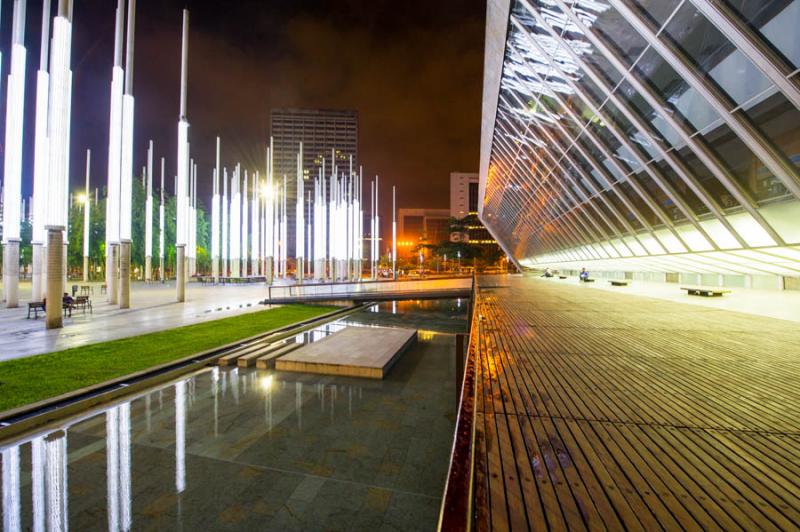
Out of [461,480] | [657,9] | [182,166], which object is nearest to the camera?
[461,480]

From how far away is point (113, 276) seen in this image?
20453mm

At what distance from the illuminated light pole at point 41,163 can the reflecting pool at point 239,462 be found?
42.2 feet

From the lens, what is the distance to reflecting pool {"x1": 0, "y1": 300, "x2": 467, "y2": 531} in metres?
3.73

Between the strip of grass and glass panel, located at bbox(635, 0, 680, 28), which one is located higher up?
glass panel, located at bbox(635, 0, 680, 28)

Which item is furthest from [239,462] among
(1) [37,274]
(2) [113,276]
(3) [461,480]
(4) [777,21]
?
(1) [37,274]

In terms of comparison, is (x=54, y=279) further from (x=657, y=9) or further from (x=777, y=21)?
(x=777, y=21)

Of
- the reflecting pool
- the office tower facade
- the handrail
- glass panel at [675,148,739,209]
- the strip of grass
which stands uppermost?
the office tower facade

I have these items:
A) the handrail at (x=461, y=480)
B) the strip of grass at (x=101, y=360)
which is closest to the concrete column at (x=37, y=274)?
the strip of grass at (x=101, y=360)

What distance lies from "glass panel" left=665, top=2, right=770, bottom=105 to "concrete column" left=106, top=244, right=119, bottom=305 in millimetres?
24622

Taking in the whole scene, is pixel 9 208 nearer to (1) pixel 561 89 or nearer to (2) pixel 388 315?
(2) pixel 388 315

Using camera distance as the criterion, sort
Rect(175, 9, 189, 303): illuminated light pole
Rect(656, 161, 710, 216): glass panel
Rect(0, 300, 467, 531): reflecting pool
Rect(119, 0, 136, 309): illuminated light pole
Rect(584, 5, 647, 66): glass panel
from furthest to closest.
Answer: Rect(175, 9, 189, 303): illuminated light pole, Rect(119, 0, 136, 309): illuminated light pole, Rect(656, 161, 710, 216): glass panel, Rect(584, 5, 647, 66): glass panel, Rect(0, 300, 467, 531): reflecting pool

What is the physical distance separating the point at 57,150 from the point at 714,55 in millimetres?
20481

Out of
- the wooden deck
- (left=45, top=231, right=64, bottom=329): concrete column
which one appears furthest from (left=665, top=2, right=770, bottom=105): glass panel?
(left=45, top=231, right=64, bottom=329): concrete column

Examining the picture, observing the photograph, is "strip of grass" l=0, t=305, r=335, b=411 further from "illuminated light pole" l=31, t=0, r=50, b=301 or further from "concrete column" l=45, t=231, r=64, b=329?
"illuminated light pole" l=31, t=0, r=50, b=301
